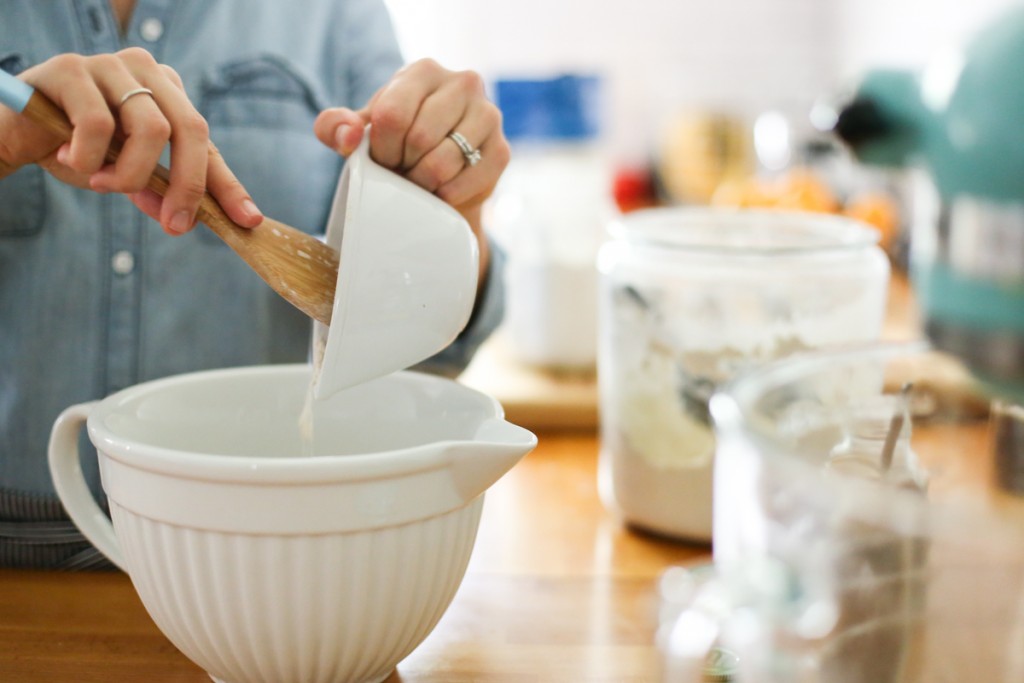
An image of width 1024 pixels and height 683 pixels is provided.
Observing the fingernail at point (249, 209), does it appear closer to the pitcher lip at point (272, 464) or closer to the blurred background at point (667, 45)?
the pitcher lip at point (272, 464)

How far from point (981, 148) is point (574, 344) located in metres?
0.78

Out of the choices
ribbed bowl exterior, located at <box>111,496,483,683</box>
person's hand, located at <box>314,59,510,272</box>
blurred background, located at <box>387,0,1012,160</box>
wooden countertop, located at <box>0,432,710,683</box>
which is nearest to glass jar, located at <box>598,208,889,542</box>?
wooden countertop, located at <box>0,432,710,683</box>

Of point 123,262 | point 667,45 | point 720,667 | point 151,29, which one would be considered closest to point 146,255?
point 123,262

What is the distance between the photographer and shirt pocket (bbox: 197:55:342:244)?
0.65m

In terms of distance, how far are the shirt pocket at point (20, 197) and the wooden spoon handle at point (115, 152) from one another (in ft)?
0.59

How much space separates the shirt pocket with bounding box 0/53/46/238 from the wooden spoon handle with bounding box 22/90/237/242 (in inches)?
7.1

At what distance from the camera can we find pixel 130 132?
42cm

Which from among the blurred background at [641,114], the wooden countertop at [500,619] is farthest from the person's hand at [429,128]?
the blurred background at [641,114]

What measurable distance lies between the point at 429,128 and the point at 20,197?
0.27 metres

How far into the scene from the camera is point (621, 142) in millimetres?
2145

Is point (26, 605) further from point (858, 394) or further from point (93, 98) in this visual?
point (858, 394)

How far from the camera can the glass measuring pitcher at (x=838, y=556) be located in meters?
0.28

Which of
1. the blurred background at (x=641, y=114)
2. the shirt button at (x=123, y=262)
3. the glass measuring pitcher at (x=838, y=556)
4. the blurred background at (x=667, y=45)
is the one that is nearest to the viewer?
the glass measuring pitcher at (x=838, y=556)

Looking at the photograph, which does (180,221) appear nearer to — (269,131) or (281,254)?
(281,254)
